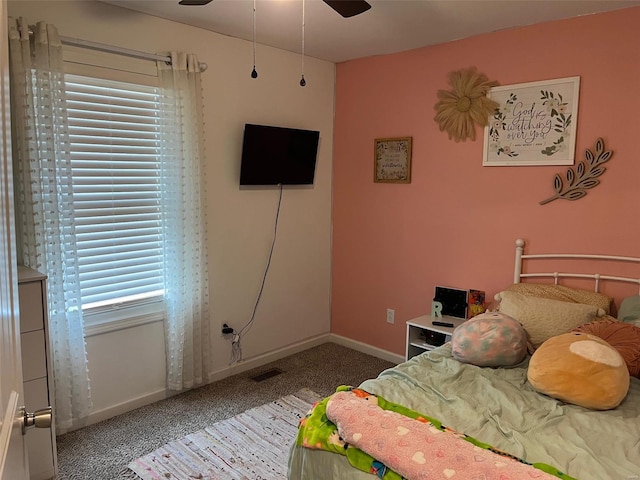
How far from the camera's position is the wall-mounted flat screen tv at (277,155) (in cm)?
355

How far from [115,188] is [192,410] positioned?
5.04 ft

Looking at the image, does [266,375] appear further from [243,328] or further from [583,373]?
[583,373]

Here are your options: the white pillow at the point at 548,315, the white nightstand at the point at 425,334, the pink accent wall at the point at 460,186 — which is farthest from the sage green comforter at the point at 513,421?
the pink accent wall at the point at 460,186

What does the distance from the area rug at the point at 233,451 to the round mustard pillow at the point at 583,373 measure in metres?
1.42

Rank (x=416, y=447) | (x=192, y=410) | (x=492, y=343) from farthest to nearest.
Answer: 1. (x=192, y=410)
2. (x=492, y=343)
3. (x=416, y=447)

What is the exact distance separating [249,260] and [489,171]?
76.0 inches

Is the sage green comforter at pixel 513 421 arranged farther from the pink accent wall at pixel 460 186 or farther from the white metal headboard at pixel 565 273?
the pink accent wall at pixel 460 186

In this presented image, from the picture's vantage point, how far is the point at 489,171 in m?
3.34

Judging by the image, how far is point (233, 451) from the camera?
2.69 meters

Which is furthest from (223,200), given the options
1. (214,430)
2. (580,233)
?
(580,233)

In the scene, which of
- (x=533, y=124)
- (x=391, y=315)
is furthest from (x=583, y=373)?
(x=391, y=315)

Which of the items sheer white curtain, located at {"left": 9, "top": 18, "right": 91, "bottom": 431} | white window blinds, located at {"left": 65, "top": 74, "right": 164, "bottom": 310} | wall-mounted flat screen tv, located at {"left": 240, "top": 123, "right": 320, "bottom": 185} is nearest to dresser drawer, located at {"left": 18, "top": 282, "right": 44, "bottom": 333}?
sheer white curtain, located at {"left": 9, "top": 18, "right": 91, "bottom": 431}

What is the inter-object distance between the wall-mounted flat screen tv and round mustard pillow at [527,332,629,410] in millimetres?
2319

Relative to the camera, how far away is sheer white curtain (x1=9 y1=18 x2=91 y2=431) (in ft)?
8.09
